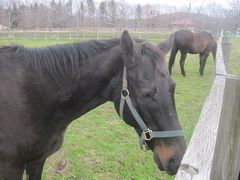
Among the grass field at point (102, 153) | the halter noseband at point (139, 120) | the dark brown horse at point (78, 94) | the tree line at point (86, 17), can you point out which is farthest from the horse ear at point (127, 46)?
the tree line at point (86, 17)

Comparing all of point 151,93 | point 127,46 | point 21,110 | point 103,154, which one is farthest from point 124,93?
point 103,154

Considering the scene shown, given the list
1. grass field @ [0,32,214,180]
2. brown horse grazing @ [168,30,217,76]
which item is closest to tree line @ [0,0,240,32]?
brown horse grazing @ [168,30,217,76]

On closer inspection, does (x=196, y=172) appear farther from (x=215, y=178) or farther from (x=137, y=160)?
(x=137, y=160)

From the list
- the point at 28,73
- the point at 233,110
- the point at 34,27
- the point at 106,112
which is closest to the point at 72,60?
the point at 28,73

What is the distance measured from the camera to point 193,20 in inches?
2015

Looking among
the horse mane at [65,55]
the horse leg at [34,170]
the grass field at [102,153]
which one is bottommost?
the grass field at [102,153]

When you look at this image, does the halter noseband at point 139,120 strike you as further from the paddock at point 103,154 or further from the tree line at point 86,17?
the tree line at point 86,17

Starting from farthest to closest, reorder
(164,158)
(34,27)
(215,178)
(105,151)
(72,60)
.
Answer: (34,27) → (105,151) → (72,60) → (164,158) → (215,178)

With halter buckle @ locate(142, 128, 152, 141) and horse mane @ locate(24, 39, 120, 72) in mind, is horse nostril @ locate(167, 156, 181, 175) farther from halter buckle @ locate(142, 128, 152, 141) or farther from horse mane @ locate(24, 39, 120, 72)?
horse mane @ locate(24, 39, 120, 72)

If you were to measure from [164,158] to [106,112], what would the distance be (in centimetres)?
423

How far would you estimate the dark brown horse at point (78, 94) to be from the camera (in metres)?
2.32

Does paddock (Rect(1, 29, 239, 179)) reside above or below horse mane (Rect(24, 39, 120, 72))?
below

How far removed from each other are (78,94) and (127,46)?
0.60 metres

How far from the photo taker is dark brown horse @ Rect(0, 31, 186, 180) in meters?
2.32
